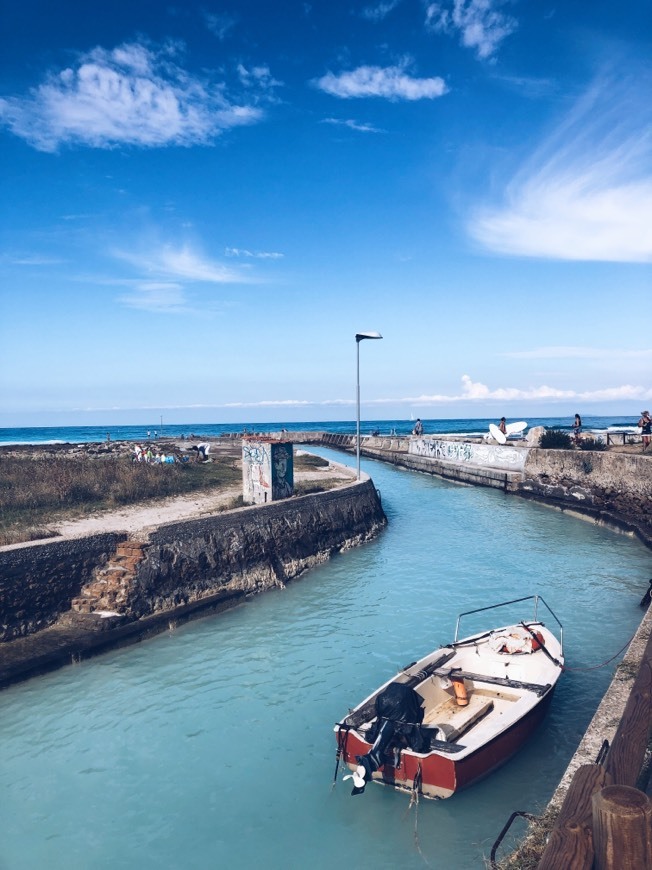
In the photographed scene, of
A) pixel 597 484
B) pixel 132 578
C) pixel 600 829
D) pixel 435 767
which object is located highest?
pixel 600 829

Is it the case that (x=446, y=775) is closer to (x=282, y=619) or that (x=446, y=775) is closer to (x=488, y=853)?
(x=488, y=853)

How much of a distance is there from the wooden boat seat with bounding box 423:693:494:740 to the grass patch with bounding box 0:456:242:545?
10872 millimetres

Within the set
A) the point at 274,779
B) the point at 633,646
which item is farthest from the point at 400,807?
the point at 633,646

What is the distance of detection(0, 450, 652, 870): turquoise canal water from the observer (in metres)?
8.03

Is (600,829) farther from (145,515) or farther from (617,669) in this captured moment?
(145,515)

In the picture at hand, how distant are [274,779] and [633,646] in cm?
673

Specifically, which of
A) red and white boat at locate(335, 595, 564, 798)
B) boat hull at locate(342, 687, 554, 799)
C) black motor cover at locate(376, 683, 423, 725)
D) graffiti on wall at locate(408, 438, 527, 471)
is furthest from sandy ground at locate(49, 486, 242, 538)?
graffiti on wall at locate(408, 438, 527, 471)

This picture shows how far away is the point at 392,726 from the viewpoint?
8.67 m

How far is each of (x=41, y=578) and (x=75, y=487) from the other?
31.9 ft

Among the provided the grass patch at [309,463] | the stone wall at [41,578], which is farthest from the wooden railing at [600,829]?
the grass patch at [309,463]

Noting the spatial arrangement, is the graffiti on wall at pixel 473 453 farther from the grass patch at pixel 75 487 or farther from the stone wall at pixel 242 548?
the stone wall at pixel 242 548

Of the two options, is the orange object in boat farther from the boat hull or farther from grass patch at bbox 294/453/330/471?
grass patch at bbox 294/453/330/471

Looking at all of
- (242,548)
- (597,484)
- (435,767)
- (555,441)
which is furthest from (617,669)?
(555,441)

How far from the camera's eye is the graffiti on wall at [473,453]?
139 ft
